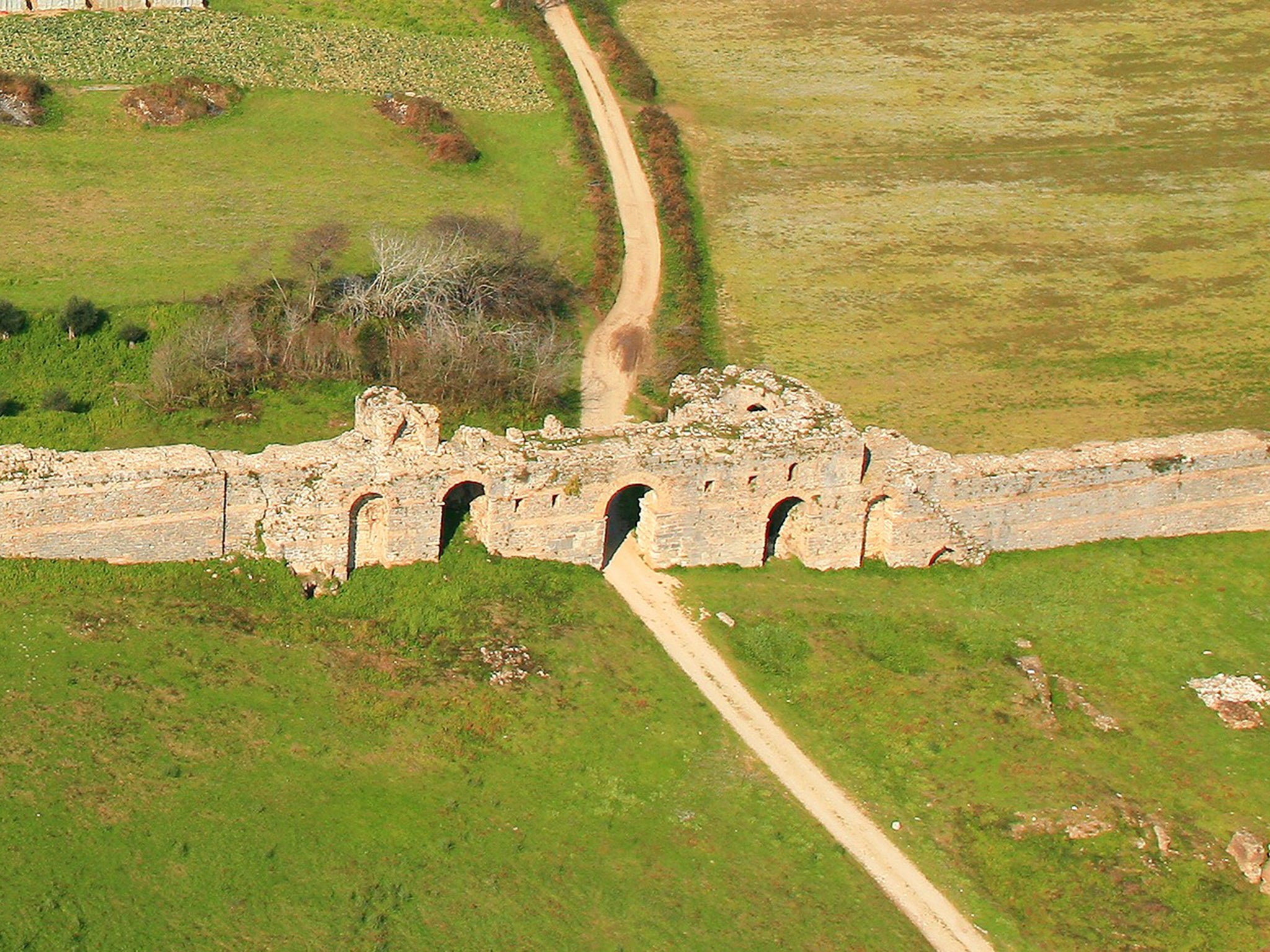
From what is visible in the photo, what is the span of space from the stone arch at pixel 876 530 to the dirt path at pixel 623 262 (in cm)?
661

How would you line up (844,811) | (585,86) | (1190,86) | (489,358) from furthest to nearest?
(1190,86) → (585,86) → (489,358) → (844,811)

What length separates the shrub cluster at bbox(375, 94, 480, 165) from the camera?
2272 inches

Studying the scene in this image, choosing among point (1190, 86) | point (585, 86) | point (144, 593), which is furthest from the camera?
point (1190, 86)

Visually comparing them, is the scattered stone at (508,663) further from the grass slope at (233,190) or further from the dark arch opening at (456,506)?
the grass slope at (233,190)

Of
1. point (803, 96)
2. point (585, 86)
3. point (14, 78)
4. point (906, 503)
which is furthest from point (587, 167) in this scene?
point (906, 503)

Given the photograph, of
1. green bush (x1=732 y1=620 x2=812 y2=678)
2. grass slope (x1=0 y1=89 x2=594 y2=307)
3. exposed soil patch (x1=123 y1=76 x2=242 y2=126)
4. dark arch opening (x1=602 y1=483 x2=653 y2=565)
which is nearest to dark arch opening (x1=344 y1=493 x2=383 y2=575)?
dark arch opening (x1=602 y1=483 x2=653 y2=565)

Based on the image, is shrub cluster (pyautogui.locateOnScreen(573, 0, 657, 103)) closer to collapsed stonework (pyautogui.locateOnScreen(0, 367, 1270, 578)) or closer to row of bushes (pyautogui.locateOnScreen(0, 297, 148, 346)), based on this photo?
row of bushes (pyautogui.locateOnScreen(0, 297, 148, 346))

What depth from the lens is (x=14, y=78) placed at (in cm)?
5828

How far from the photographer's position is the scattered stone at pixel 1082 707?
3597cm

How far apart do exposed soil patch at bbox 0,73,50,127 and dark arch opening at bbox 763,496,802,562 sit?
2825 cm

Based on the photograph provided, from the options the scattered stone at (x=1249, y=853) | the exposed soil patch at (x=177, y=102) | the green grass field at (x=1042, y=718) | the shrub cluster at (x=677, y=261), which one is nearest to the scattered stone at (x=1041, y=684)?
the green grass field at (x=1042, y=718)

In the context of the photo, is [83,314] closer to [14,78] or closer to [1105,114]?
[14,78]

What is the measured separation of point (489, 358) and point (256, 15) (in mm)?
25739

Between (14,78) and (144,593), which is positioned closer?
(144,593)
